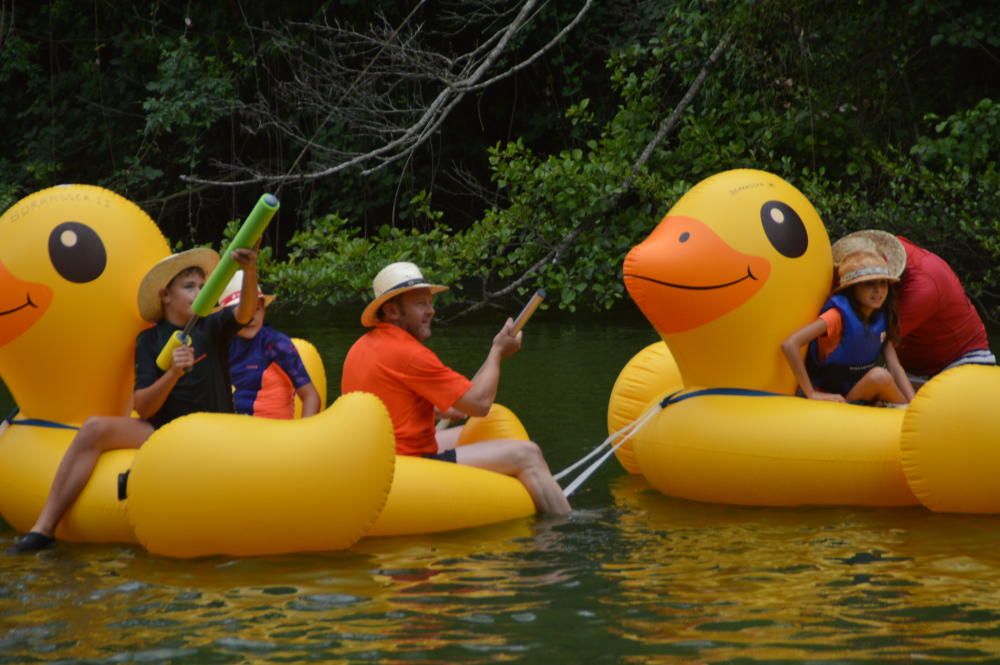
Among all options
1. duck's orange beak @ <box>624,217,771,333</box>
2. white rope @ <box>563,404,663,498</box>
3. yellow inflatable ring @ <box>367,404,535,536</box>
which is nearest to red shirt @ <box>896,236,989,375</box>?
duck's orange beak @ <box>624,217,771,333</box>

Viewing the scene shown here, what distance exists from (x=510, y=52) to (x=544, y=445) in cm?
856

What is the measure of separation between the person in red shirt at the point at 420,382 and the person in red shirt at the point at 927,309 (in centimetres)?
180

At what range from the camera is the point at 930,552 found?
19.8ft

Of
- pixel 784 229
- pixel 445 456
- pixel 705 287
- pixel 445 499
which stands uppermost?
pixel 784 229

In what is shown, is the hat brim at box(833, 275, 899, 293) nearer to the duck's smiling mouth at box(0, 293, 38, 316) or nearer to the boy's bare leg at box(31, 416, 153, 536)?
the boy's bare leg at box(31, 416, 153, 536)

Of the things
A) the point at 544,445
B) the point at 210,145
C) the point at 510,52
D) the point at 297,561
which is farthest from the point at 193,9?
the point at 297,561

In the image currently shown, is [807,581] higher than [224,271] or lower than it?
lower

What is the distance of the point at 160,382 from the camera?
634cm

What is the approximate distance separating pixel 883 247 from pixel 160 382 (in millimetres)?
3302

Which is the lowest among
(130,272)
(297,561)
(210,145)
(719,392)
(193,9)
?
(297,561)

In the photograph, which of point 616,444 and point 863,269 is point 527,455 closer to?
point 616,444

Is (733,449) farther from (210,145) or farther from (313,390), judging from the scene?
(210,145)

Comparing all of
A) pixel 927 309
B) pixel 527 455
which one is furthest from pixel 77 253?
pixel 927 309

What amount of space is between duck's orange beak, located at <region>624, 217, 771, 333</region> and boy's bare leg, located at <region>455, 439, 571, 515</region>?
0.89 m
